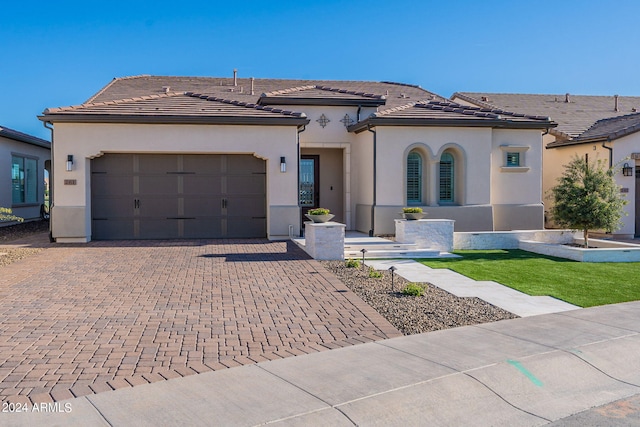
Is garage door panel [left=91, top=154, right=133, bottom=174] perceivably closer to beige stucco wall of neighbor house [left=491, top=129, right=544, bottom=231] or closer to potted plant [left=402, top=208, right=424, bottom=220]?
potted plant [left=402, top=208, right=424, bottom=220]

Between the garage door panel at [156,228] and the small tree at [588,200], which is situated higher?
the small tree at [588,200]

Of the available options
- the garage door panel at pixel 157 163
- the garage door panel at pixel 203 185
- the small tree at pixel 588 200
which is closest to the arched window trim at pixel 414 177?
the small tree at pixel 588 200

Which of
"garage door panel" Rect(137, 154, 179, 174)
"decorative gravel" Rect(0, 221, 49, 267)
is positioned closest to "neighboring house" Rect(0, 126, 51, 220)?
"decorative gravel" Rect(0, 221, 49, 267)

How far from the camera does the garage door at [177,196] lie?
17.2 metres

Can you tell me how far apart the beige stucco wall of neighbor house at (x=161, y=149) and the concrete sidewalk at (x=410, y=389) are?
1078 cm

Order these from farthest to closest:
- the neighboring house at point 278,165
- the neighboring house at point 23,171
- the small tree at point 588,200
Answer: the neighboring house at point 23,171 → the neighboring house at point 278,165 → the small tree at point 588,200

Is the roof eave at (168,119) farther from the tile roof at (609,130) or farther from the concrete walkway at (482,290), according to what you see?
the tile roof at (609,130)

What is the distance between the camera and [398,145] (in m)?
18.3

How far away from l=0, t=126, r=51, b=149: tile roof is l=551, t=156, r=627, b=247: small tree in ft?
64.5

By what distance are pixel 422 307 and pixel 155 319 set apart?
3735 millimetres

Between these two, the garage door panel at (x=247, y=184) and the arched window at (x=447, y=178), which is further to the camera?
the arched window at (x=447, y=178)

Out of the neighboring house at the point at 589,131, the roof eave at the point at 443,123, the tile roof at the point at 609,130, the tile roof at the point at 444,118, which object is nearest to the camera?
the roof eave at the point at 443,123

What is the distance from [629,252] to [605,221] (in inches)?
36.7

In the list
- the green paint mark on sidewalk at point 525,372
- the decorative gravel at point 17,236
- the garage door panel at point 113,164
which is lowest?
the green paint mark on sidewalk at point 525,372
